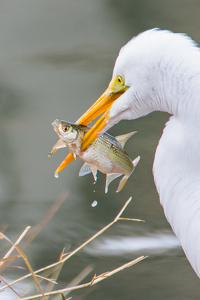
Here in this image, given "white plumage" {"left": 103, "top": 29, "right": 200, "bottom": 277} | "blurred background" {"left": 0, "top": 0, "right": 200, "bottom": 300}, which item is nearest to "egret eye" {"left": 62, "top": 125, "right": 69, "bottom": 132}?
"white plumage" {"left": 103, "top": 29, "right": 200, "bottom": 277}

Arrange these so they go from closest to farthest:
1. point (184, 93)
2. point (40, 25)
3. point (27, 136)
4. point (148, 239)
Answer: point (184, 93)
point (148, 239)
point (27, 136)
point (40, 25)

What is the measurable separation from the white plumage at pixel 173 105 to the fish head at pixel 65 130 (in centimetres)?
12

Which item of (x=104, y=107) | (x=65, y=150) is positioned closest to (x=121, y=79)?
(x=104, y=107)

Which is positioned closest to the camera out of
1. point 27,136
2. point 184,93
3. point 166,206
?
point 184,93

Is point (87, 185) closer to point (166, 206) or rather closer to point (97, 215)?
point (97, 215)

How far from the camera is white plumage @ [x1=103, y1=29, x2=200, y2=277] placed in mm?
631

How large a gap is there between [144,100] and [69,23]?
3.64 ft

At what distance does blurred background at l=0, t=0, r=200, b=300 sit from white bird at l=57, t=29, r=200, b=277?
0.39 meters

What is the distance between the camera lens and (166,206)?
75cm

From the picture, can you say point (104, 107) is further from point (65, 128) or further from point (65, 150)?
point (65, 150)

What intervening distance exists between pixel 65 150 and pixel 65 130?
3.03 feet

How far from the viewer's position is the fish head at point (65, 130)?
63 cm

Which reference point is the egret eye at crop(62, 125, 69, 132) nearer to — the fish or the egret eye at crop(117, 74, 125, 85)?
the fish

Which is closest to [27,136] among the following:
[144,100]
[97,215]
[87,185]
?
[87,185]
